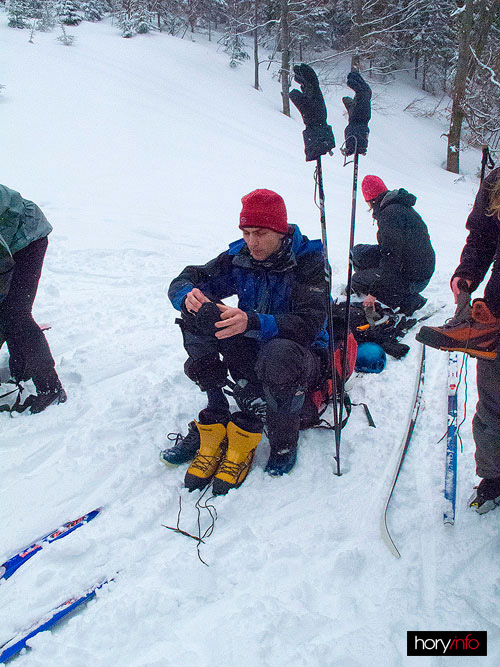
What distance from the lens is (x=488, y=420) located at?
1794mm

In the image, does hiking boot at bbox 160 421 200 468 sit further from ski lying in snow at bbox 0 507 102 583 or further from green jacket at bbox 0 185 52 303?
green jacket at bbox 0 185 52 303

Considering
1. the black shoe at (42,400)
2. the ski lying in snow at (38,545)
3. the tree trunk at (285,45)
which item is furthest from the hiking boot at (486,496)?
the tree trunk at (285,45)

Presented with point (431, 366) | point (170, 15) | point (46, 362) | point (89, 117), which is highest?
point (170, 15)

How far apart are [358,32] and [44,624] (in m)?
21.7

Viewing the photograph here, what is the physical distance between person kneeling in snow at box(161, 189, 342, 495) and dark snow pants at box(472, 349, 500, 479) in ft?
2.53

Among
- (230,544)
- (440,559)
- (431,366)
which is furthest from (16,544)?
(431,366)

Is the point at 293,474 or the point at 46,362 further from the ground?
the point at 46,362

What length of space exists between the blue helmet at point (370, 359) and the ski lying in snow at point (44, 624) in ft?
7.44

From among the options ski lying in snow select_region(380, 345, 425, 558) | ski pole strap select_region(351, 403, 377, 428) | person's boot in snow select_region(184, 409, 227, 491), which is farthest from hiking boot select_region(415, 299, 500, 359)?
person's boot in snow select_region(184, 409, 227, 491)

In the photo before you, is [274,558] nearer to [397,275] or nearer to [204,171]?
[397,275]

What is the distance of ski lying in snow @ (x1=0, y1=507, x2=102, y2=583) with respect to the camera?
179 centimetres

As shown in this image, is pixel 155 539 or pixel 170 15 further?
pixel 170 15

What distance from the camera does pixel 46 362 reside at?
9.07 ft

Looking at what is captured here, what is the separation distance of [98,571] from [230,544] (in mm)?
556
